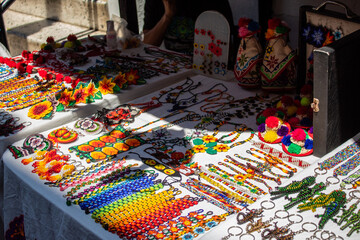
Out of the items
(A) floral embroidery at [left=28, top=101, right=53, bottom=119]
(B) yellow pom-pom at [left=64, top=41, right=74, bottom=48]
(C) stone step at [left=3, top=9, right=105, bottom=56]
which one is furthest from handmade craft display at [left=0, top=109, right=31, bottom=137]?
(C) stone step at [left=3, top=9, right=105, bottom=56]

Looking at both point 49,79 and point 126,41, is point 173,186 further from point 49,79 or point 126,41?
point 126,41

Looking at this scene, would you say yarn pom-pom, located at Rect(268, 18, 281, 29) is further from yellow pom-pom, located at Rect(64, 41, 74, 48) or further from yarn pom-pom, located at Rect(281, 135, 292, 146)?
yellow pom-pom, located at Rect(64, 41, 74, 48)

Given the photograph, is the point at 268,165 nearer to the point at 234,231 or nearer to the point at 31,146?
the point at 234,231

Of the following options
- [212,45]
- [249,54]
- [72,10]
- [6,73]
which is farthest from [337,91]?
[72,10]

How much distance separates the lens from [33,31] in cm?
565

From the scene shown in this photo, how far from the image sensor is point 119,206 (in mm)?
1827

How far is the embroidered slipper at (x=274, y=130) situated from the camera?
2.23m

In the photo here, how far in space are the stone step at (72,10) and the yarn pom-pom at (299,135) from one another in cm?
337

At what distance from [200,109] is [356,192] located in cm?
118

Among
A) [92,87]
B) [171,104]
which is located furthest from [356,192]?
[92,87]

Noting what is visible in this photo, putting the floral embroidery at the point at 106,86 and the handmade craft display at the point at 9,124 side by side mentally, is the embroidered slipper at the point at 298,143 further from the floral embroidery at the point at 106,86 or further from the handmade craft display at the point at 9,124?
the handmade craft display at the point at 9,124

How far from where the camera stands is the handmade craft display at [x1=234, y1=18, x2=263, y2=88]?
2.69 m

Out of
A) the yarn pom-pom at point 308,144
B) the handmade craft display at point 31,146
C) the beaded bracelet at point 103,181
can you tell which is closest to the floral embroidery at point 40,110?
the handmade craft display at point 31,146

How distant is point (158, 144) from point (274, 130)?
0.61 m
